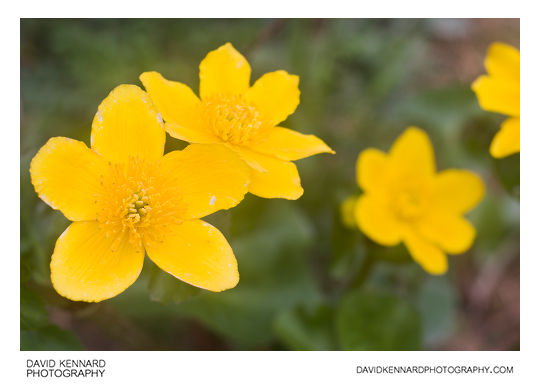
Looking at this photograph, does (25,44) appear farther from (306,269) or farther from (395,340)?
(395,340)

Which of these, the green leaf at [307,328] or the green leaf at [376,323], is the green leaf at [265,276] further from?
the green leaf at [376,323]

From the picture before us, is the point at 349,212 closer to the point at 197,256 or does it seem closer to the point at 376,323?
the point at 376,323

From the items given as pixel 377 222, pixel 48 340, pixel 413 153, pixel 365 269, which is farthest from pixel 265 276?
pixel 48 340

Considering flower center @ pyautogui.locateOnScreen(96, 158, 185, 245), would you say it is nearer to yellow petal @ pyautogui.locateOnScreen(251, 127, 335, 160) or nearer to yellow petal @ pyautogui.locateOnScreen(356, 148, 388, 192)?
yellow petal @ pyautogui.locateOnScreen(251, 127, 335, 160)

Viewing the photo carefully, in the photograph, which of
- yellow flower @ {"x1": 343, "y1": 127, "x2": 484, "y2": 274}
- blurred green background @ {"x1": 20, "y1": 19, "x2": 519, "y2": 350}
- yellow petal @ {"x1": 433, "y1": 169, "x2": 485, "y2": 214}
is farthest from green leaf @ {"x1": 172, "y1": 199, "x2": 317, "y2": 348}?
yellow petal @ {"x1": 433, "y1": 169, "x2": 485, "y2": 214}
